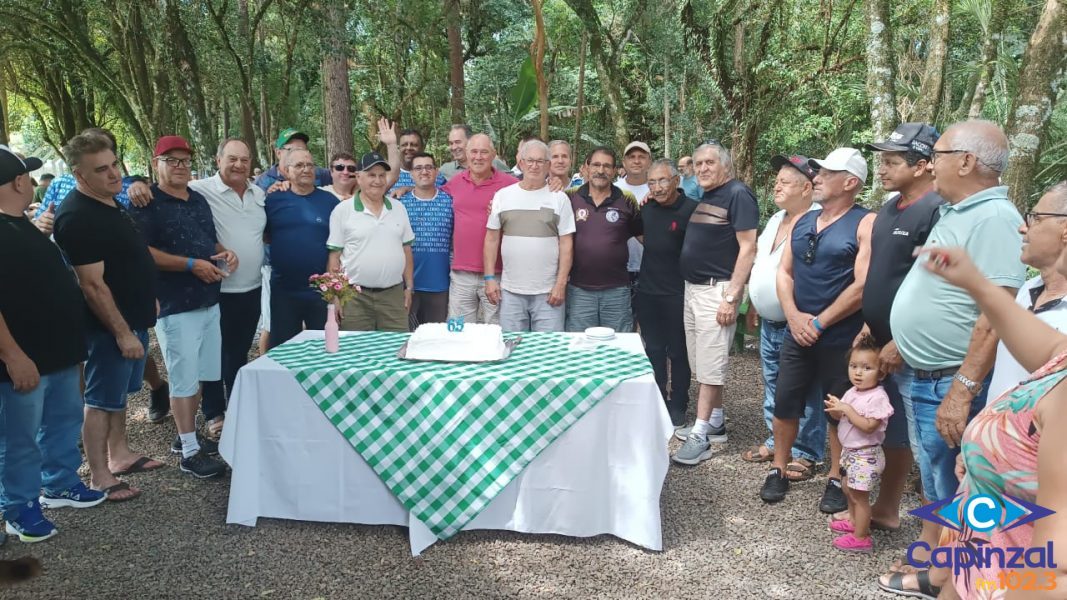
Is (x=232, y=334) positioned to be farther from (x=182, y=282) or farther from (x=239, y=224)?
(x=239, y=224)

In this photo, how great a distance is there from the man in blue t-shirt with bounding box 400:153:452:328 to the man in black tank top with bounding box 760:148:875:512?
2.53 metres

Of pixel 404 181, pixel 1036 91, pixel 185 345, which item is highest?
pixel 1036 91

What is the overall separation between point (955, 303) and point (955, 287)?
0.25 m

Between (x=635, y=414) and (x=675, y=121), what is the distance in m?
11.6

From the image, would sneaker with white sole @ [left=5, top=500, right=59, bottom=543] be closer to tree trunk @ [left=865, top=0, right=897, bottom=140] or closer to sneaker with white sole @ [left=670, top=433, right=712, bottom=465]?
sneaker with white sole @ [left=670, top=433, right=712, bottom=465]

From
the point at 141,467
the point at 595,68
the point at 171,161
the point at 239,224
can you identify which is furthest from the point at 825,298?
the point at 595,68

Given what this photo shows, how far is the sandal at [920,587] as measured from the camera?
2.88 metres

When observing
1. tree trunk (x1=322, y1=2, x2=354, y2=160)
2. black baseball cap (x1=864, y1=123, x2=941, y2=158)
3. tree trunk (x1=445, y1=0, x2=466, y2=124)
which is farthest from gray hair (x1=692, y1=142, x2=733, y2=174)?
tree trunk (x1=445, y1=0, x2=466, y2=124)

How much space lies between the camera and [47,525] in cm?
333

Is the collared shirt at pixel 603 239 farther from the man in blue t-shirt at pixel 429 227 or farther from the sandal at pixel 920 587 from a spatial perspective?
the sandal at pixel 920 587

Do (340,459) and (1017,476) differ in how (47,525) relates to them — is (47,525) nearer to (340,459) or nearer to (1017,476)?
(340,459)

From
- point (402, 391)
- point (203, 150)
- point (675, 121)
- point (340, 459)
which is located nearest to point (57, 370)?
point (340, 459)

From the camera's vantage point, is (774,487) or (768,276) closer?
(774,487)

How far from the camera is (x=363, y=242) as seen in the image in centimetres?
450
